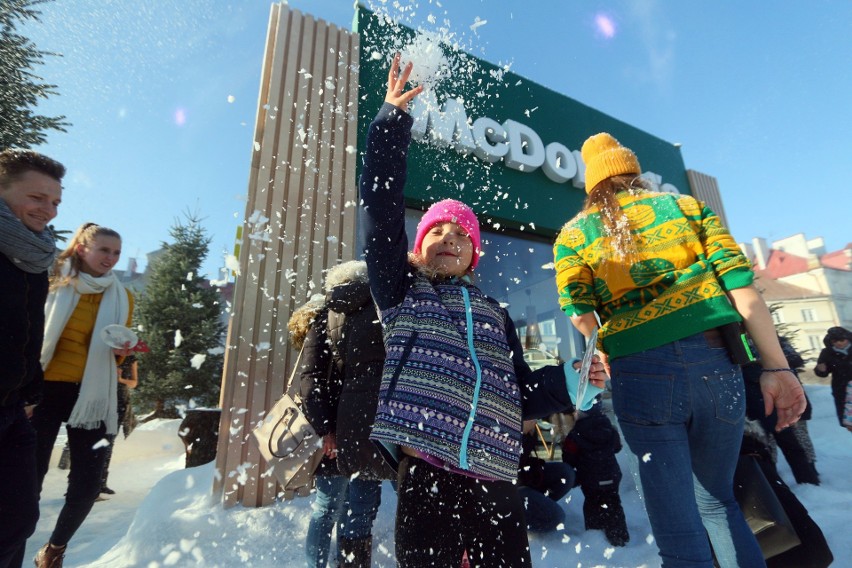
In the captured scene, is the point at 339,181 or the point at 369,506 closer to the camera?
the point at 369,506

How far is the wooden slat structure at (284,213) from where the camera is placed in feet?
12.1

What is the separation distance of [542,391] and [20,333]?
2.09 metres

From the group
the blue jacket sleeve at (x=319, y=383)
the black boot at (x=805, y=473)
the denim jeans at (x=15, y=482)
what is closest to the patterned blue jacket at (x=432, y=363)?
the blue jacket sleeve at (x=319, y=383)

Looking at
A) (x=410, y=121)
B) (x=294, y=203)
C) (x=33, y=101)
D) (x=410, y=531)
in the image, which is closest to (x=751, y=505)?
(x=410, y=531)

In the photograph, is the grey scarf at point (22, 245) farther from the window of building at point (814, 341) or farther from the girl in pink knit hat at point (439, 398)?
the window of building at point (814, 341)

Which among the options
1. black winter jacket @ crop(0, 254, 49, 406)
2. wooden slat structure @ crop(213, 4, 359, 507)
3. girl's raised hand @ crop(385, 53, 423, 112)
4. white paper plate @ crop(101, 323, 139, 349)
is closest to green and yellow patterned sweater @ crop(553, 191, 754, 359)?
girl's raised hand @ crop(385, 53, 423, 112)

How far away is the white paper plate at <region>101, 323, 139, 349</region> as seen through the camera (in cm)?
267

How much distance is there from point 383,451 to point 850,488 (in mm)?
4691

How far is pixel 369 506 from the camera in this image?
2.27 meters

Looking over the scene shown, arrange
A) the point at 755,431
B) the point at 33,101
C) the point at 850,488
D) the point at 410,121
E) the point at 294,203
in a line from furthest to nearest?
the point at 33,101 → the point at 294,203 → the point at 850,488 → the point at 755,431 → the point at 410,121

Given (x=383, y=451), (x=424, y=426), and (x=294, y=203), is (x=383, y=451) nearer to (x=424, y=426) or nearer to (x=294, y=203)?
(x=424, y=426)

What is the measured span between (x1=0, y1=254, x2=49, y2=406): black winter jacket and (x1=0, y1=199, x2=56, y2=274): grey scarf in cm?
3

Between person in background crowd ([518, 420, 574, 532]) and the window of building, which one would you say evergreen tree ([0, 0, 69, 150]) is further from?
the window of building

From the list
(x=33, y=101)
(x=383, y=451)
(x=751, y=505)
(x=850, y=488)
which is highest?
(x=33, y=101)
